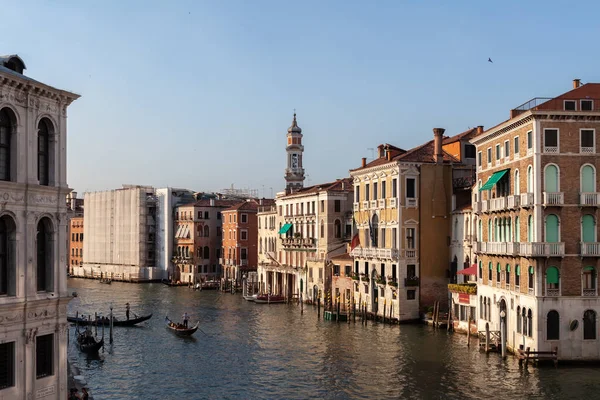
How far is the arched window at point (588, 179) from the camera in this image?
25.4 metres

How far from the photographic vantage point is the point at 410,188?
37.9 m

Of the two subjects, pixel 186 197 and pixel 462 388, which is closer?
pixel 462 388

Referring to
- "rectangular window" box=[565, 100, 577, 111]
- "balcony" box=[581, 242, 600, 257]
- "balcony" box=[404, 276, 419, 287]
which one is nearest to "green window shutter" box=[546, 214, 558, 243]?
"balcony" box=[581, 242, 600, 257]

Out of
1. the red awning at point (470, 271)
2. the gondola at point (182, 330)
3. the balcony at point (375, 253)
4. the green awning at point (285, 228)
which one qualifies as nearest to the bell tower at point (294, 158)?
the green awning at point (285, 228)

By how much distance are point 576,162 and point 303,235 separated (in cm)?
2847

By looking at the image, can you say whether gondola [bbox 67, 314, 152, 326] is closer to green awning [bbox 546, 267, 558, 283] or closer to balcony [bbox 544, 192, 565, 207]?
green awning [bbox 546, 267, 558, 283]

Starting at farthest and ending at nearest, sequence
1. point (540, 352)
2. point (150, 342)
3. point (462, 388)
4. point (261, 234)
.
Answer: point (261, 234) → point (150, 342) → point (540, 352) → point (462, 388)

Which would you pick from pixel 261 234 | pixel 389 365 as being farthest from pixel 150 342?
pixel 261 234

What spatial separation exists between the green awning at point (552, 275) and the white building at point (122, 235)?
55.6 m

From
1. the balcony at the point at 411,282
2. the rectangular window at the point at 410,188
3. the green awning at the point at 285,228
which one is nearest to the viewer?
the balcony at the point at 411,282

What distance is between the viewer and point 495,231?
29.7 metres

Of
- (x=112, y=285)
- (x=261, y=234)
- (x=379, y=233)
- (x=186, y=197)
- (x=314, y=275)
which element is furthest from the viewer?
(x=186, y=197)

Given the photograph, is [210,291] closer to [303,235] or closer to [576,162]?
[303,235]

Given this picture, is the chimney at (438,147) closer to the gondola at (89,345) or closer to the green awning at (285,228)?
the green awning at (285,228)
